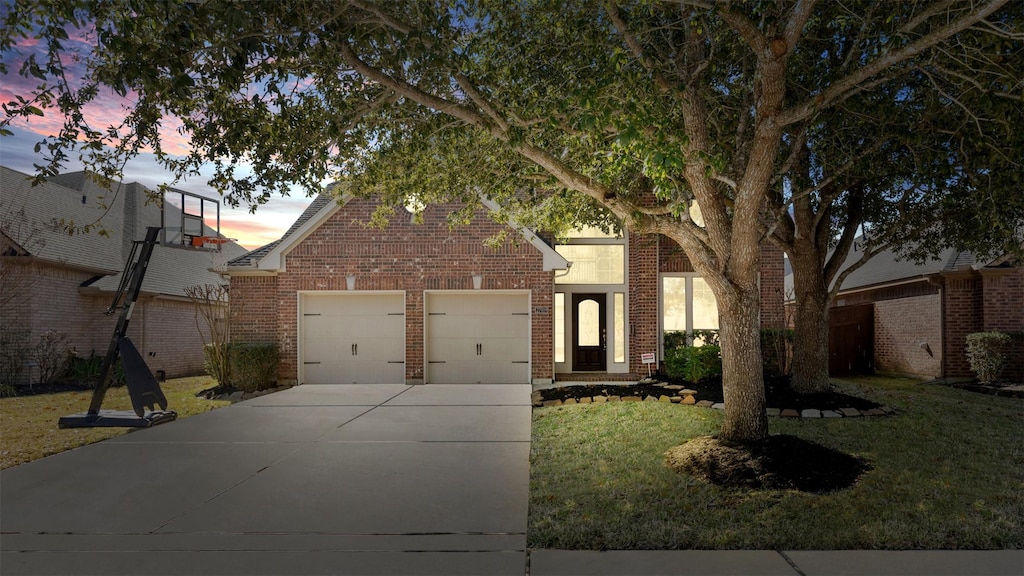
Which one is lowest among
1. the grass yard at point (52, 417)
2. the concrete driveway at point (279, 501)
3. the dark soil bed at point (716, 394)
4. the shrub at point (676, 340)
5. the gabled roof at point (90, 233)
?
the grass yard at point (52, 417)

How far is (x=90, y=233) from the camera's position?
1962cm

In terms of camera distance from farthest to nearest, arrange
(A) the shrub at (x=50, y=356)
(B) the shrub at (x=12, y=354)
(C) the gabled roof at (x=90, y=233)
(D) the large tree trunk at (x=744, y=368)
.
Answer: (C) the gabled roof at (x=90, y=233) → (A) the shrub at (x=50, y=356) → (B) the shrub at (x=12, y=354) → (D) the large tree trunk at (x=744, y=368)

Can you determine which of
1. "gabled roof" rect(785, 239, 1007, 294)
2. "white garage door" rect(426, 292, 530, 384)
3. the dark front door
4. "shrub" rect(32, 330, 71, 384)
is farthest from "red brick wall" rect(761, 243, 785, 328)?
"shrub" rect(32, 330, 71, 384)

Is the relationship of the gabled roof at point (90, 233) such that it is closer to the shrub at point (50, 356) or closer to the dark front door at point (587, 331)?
the shrub at point (50, 356)

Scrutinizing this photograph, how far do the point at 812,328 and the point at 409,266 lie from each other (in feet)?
29.2

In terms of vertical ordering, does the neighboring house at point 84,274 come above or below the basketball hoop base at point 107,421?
above

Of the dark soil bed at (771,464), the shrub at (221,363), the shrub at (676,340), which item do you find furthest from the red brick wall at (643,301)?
the shrub at (221,363)

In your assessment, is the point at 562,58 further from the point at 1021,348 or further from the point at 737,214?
the point at 1021,348

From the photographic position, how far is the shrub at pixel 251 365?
47.0 ft

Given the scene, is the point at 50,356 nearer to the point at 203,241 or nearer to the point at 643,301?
the point at 203,241

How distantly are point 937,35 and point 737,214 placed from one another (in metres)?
2.48

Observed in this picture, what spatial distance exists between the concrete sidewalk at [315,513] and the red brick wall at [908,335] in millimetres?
12987

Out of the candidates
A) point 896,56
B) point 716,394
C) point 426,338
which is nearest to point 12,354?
point 426,338

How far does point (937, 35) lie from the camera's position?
5.96m
